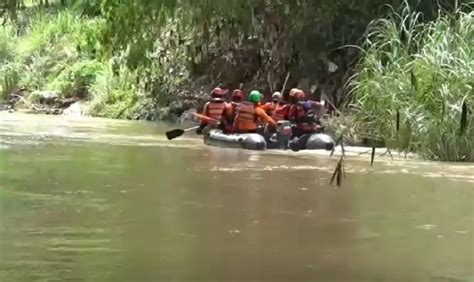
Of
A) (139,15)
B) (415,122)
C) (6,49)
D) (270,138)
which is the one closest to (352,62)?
(270,138)

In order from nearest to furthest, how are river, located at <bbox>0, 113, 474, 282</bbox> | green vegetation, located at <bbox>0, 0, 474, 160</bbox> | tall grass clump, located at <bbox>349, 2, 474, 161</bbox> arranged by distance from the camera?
river, located at <bbox>0, 113, 474, 282</bbox> < green vegetation, located at <bbox>0, 0, 474, 160</bbox> < tall grass clump, located at <bbox>349, 2, 474, 161</bbox>

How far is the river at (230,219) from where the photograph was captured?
6.88 m

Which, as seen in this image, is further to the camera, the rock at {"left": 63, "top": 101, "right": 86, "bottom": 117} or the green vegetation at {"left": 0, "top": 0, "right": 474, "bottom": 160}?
the rock at {"left": 63, "top": 101, "right": 86, "bottom": 117}

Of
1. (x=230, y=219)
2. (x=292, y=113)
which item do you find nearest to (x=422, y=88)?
(x=292, y=113)

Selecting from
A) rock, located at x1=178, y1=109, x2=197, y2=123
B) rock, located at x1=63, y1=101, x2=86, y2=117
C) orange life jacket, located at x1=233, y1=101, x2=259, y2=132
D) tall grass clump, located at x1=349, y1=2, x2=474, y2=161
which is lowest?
rock, located at x1=63, y1=101, x2=86, y2=117

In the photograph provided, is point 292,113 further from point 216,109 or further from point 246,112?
point 216,109

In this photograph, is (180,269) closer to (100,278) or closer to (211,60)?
(100,278)

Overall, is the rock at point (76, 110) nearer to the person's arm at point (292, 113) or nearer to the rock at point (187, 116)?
the rock at point (187, 116)

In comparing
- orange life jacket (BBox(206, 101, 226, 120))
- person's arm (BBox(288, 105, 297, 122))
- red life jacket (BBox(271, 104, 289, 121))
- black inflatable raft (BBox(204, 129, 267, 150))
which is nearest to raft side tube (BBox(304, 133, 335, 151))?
person's arm (BBox(288, 105, 297, 122))

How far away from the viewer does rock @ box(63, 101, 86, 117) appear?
29.1 metres

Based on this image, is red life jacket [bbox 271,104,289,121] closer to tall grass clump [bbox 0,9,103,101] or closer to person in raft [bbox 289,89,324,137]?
person in raft [bbox 289,89,324,137]

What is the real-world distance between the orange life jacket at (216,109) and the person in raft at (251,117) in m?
0.87

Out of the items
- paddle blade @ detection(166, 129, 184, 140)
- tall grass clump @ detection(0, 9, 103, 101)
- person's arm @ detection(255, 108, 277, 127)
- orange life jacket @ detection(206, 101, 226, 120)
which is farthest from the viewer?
tall grass clump @ detection(0, 9, 103, 101)

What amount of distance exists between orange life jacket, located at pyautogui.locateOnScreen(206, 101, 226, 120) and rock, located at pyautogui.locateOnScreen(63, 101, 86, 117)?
10.8 metres
